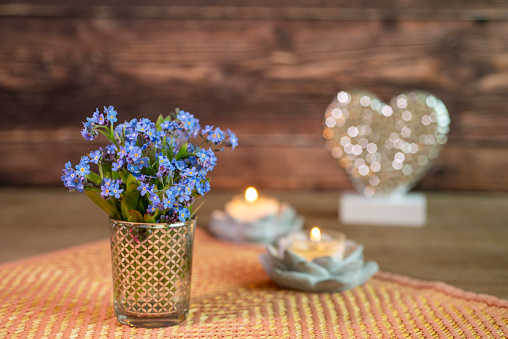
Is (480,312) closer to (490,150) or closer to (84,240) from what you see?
(84,240)

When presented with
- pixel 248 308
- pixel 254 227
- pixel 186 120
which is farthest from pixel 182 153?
pixel 254 227

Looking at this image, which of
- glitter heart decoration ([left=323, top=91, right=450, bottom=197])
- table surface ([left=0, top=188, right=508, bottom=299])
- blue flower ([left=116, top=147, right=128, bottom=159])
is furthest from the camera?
glitter heart decoration ([left=323, top=91, right=450, bottom=197])

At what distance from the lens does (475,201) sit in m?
1.62

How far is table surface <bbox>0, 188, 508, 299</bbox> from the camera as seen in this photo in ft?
3.02

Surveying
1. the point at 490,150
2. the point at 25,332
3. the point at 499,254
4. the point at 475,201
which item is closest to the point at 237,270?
the point at 25,332

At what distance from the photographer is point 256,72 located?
5.74 feet

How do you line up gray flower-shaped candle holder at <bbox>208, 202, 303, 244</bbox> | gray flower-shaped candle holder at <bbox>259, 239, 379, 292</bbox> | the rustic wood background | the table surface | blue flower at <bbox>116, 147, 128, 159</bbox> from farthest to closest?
the rustic wood background, gray flower-shaped candle holder at <bbox>208, 202, 303, 244</bbox>, the table surface, gray flower-shaped candle holder at <bbox>259, 239, 379, 292</bbox>, blue flower at <bbox>116, 147, 128, 159</bbox>

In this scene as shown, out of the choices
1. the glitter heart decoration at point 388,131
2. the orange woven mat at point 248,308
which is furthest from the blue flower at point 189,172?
the glitter heart decoration at point 388,131

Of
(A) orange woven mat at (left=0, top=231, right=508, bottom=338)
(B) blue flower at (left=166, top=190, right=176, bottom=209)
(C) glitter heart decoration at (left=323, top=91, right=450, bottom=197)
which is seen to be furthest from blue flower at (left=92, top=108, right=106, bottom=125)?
(C) glitter heart decoration at (left=323, top=91, right=450, bottom=197)

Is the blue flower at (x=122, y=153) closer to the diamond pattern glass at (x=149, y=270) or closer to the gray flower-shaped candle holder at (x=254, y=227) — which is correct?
the diamond pattern glass at (x=149, y=270)

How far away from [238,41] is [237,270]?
3.32 ft

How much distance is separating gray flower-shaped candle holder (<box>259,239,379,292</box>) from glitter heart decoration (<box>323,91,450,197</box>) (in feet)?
1.81

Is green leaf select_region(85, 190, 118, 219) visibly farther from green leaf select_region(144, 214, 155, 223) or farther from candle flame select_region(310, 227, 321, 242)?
candle flame select_region(310, 227, 321, 242)

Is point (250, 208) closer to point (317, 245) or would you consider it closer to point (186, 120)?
point (317, 245)
